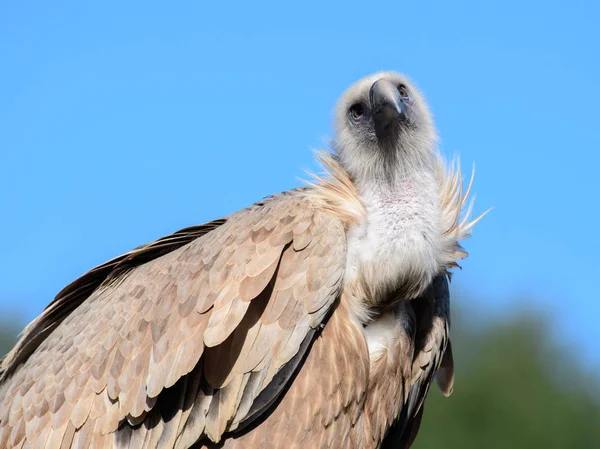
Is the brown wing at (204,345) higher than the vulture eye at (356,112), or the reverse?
the vulture eye at (356,112)

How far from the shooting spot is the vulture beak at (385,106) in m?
6.85

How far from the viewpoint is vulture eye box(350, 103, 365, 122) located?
23.6 feet

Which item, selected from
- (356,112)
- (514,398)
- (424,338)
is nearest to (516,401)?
(514,398)

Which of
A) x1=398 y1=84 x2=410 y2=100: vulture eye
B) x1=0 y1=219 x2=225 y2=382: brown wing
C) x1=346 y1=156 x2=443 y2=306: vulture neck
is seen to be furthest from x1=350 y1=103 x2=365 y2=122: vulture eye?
x1=0 y1=219 x2=225 y2=382: brown wing

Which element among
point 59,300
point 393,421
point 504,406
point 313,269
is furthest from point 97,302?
point 504,406

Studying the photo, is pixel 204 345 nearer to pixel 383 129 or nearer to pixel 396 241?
pixel 396 241

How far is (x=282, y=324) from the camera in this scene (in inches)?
243

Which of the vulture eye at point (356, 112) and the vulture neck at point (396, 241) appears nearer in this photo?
the vulture neck at point (396, 241)

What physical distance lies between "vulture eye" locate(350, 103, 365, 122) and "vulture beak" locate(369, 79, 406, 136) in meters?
0.18

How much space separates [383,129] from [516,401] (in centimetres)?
2542

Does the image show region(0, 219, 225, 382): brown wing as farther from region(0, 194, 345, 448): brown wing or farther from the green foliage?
the green foliage

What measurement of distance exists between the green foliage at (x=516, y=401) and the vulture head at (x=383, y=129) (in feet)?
71.0

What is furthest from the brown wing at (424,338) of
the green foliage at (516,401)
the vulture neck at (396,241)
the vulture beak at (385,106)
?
the green foliage at (516,401)

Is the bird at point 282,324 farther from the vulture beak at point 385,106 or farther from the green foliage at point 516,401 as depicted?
the green foliage at point 516,401
